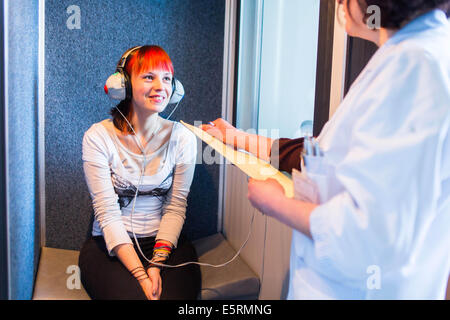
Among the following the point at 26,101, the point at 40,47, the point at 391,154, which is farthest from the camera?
the point at 40,47

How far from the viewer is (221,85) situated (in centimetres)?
133

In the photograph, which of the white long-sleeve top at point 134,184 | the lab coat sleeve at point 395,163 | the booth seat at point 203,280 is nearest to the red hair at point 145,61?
the white long-sleeve top at point 134,184

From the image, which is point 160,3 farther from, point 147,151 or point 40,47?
point 147,151

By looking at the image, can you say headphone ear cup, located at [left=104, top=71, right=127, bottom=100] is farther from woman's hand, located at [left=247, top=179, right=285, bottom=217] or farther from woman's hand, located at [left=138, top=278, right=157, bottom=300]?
woman's hand, located at [left=247, top=179, right=285, bottom=217]

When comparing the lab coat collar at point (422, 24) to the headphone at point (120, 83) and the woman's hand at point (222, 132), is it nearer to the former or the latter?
the woman's hand at point (222, 132)

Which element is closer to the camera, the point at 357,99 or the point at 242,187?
the point at 357,99

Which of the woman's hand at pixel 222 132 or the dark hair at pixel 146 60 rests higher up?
the dark hair at pixel 146 60

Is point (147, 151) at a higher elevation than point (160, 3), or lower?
lower

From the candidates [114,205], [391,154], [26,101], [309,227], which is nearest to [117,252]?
[114,205]

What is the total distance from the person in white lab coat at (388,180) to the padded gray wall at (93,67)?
87 cm

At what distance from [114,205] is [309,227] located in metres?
0.70

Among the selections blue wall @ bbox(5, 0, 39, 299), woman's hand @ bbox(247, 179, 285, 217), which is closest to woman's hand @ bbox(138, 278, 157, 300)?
blue wall @ bbox(5, 0, 39, 299)

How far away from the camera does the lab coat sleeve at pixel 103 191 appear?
0.96 metres

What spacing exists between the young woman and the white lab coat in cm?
58
